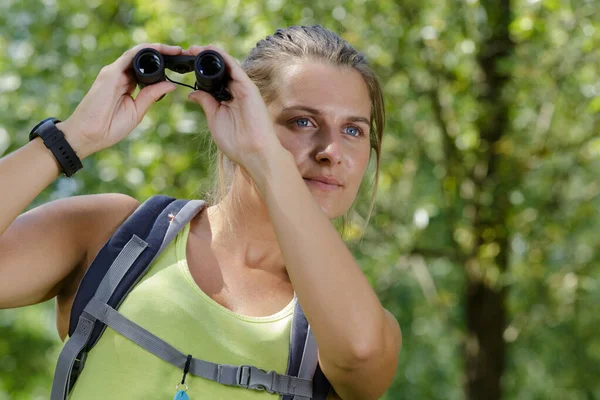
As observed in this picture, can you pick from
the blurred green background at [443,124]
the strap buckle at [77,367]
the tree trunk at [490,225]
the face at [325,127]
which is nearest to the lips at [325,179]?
the face at [325,127]

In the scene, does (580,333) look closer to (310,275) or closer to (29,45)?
(29,45)

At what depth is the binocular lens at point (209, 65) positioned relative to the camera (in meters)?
2.16

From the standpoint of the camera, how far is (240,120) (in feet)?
7.11

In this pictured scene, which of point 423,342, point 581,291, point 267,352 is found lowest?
point 423,342

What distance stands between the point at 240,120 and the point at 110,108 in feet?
1.02

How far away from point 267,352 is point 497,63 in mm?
4519

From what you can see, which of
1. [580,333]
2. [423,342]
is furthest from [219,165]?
[423,342]

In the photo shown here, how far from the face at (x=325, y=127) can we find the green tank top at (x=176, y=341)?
0.34m

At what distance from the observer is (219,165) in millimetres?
2672

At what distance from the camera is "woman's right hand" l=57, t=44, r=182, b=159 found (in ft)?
7.00

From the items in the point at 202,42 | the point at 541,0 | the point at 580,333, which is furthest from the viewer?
the point at 580,333

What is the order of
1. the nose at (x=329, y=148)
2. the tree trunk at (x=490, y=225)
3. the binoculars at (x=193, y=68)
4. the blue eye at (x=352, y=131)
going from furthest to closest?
the tree trunk at (x=490, y=225) < the blue eye at (x=352, y=131) < the nose at (x=329, y=148) < the binoculars at (x=193, y=68)

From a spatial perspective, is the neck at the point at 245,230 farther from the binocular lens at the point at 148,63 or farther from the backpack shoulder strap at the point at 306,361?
A: the binocular lens at the point at 148,63

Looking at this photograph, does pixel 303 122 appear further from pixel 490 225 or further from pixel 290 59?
pixel 490 225
